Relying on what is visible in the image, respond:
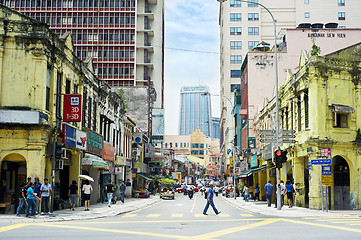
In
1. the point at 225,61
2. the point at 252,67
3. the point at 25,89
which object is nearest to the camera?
the point at 25,89

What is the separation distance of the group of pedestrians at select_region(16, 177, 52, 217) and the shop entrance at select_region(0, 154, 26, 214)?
6.53 ft

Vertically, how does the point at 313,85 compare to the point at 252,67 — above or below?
below

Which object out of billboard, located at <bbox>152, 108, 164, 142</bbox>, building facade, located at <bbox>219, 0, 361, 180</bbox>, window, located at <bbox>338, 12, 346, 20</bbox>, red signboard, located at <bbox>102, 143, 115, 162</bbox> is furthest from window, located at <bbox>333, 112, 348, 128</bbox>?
window, located at <bbox>338, 12, 346, 20</bbox>

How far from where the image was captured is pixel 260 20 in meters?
96.0

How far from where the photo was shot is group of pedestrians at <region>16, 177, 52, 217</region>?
66.4 feet

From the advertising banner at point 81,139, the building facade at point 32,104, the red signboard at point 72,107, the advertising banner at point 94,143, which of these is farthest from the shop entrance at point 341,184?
the red signboard at point 72,107

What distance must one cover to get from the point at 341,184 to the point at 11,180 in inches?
817

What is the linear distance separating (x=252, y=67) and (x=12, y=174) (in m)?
37.8

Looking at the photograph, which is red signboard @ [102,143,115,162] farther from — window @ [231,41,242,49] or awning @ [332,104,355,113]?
window @ [231,41,242,49]

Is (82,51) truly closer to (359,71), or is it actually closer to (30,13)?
(30,13)

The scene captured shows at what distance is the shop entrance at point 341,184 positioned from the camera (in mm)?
28811

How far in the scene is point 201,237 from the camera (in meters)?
12.7

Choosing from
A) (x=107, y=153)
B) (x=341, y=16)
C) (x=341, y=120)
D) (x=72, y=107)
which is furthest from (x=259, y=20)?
(x=72, y=107)

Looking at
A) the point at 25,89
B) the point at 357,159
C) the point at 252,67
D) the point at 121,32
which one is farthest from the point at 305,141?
the point at 121,32
